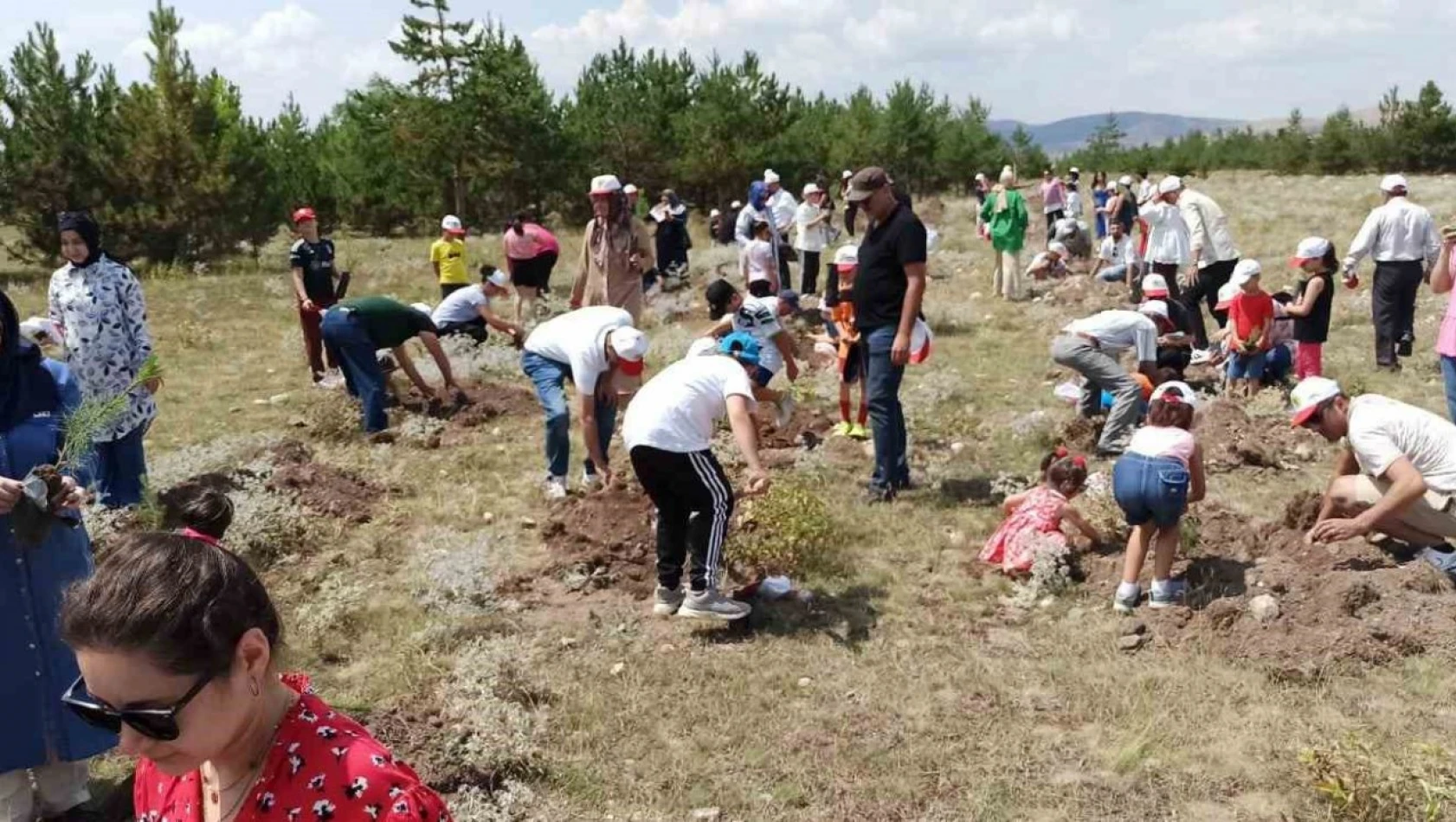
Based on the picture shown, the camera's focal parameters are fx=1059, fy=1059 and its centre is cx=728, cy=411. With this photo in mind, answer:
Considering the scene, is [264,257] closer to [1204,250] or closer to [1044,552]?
[1204,250]

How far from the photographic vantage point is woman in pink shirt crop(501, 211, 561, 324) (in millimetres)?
12133

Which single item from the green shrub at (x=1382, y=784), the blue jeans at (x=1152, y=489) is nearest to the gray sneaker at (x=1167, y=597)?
the blue jeans at (x=1152, y=489)

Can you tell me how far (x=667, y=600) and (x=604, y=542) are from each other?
0.93 metres

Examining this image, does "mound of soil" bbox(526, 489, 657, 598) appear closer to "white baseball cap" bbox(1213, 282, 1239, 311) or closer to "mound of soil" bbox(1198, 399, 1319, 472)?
"mound of soil" bbox(1198, 399, 1319, 472)

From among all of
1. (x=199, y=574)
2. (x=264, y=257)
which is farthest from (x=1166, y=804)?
(x=264, y=257)

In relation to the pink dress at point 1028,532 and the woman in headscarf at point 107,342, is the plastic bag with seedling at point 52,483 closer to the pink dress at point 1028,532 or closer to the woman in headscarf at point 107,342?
the woman in headscarf at point 107,342

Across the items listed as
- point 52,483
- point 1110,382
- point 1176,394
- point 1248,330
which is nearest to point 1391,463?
point 1176,394

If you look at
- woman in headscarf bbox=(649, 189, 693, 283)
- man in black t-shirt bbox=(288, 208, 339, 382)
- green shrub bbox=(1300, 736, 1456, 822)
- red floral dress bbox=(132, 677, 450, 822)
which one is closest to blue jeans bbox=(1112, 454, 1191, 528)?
green shrub bbox=(1300, 736, 1456, 822)

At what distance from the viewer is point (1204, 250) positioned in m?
9.55

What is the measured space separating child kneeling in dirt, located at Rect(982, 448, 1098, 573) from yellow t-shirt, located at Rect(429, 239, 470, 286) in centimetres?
791

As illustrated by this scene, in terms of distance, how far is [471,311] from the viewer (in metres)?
10.0

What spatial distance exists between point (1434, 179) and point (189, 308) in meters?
33.0

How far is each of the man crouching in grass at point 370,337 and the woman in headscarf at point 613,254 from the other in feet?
4.38

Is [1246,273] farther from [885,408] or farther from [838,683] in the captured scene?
[838,683]
